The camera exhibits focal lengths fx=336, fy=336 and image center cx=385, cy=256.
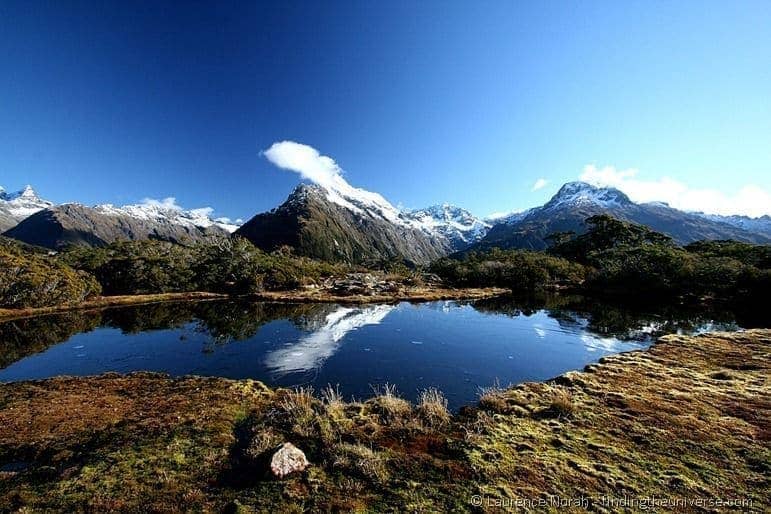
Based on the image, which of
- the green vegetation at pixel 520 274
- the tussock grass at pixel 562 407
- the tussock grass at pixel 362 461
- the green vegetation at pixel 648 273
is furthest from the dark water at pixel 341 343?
the green vegetation at pixel 520 274

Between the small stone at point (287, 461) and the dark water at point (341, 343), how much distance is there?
977 cm

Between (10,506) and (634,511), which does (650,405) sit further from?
(10,506)

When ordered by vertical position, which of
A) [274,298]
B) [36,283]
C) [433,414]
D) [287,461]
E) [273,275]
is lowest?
[274,298]

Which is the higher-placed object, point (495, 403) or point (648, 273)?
point (495, 403)

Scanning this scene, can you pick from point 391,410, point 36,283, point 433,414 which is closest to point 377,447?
point 391,410

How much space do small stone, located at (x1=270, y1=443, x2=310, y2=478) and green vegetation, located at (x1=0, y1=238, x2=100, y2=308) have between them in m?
64.7

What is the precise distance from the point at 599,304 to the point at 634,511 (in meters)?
71.9

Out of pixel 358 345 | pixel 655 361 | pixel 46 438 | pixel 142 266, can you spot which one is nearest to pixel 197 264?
pixel 142 266

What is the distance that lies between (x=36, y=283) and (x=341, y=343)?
172 ft

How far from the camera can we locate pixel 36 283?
51969 millimetres

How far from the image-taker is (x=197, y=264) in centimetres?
8750

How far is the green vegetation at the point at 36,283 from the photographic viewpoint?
168 ft

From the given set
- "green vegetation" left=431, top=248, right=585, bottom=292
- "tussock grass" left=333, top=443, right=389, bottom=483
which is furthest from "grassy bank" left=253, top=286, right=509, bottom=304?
"tussock grass" left=333, top=443, right=389, bottom=483

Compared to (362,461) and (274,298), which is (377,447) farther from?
(274,298)
